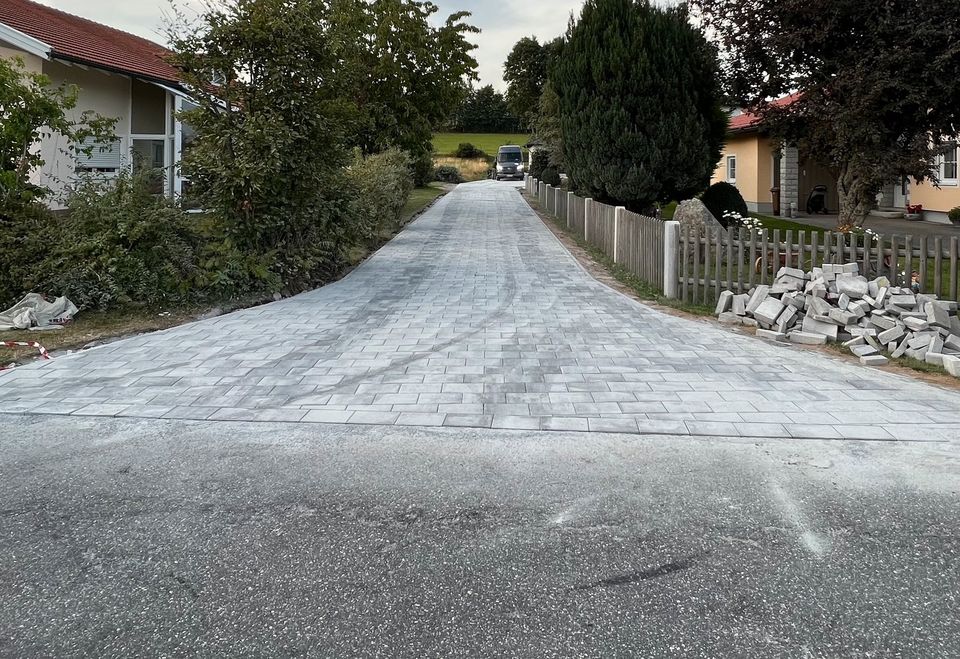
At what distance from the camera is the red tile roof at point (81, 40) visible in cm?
1548

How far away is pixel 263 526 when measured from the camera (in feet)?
12.7

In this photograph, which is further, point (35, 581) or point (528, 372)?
point (528, 372)

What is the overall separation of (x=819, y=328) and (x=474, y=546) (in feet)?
20.2

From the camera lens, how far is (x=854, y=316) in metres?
8.17

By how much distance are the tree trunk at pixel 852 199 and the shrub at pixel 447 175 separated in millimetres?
41804

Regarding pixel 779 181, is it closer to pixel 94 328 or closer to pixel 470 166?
pixel 94 328

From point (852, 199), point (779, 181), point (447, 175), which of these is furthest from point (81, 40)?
point (447, 175)

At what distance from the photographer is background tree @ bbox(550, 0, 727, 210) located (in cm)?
1641

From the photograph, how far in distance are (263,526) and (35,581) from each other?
1020mm

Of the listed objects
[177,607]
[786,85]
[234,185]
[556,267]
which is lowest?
[177,607]

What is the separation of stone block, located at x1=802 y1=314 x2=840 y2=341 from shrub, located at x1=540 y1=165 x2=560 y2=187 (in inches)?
1109

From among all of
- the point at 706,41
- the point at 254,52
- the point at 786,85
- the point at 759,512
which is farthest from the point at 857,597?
the point at 706,41

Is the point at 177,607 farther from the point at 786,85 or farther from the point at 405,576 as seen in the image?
the point at 786,85

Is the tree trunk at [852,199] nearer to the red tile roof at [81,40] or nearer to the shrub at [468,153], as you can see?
the red tile roof at [81,40]
